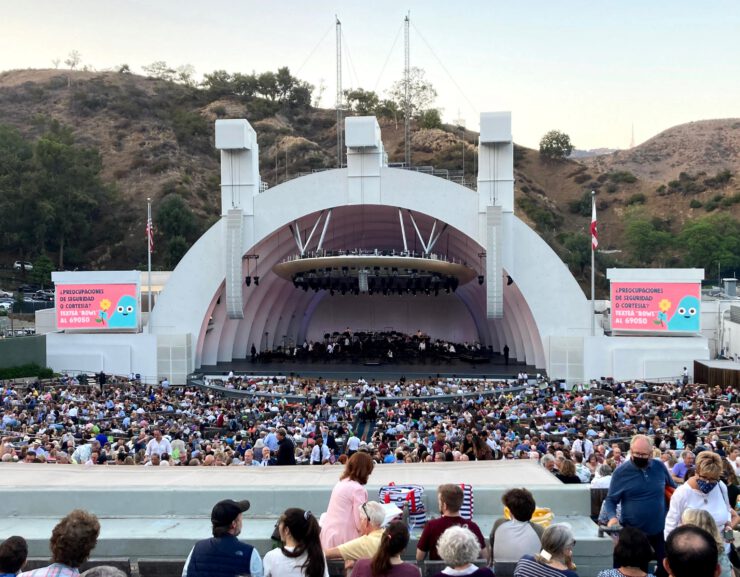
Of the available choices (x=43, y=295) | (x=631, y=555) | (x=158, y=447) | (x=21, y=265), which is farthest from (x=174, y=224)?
(x=631, y=555)

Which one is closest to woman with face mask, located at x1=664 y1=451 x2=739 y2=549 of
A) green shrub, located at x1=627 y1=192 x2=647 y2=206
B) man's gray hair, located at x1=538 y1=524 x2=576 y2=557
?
man's gray hair, located at x1=538 y1=524 x2=576 y2=557

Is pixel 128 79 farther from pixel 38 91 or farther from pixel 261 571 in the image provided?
pixel 261 571

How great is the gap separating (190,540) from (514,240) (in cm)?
2685

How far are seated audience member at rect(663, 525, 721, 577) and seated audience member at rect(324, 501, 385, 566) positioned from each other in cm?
195

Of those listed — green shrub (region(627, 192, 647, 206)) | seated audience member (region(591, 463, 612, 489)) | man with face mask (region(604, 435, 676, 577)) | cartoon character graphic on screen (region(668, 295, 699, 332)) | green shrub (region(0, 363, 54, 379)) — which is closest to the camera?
man with face mask (region(604, 435, 676, 577))

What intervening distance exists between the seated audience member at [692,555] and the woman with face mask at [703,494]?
2125 millimetres

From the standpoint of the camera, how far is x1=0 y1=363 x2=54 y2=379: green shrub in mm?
30953

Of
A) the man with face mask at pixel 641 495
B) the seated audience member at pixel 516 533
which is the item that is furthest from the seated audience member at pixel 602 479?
the seated audience member at pixel 516 533

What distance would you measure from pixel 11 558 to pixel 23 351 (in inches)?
1198

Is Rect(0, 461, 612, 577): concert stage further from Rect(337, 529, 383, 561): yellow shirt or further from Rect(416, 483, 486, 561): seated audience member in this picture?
Rect(337, 529, 383, 561): yellow shirt

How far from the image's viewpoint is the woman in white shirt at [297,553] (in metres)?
4.55

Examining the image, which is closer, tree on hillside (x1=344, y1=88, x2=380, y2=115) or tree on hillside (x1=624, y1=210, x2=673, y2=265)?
tree on hillside (x1=624, y1=210, x2=673, y2=265)

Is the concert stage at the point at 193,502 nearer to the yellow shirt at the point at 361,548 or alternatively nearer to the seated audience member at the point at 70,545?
the yellow shirt at the point at 361,548

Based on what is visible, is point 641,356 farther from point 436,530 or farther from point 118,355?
point 436,530
